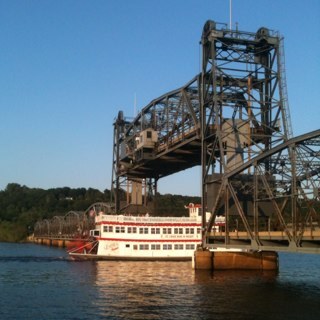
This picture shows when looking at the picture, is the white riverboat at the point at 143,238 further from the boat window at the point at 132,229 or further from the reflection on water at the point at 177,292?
the reflection on water at the point at 177,292

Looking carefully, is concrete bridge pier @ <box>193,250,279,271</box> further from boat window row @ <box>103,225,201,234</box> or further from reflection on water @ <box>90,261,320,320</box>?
boat window row @ <box>103,225,201,234</box>

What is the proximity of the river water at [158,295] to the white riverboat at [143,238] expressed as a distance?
15752mm

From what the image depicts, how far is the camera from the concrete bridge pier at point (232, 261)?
49.2m

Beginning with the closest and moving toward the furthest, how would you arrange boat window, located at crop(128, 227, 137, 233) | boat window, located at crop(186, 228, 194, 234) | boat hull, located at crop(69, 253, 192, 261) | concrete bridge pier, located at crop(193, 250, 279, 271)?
1. concrete bridge pier, located at crop(193, 250, 279, 271)
2. boat hull, located at crop(69, 253, 192, 261)
3. boat window, located at crop(128, 227, 137, 233)
4. boat window, located at crop(186, 228, 194, 234)

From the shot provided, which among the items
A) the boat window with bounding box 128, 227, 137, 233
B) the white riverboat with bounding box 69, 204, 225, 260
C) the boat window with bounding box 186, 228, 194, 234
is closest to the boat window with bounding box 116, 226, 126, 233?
the white riverboat with bounding box 69, 204, 225, 260

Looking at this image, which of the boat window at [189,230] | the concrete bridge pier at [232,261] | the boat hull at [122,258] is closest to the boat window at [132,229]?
the boat hull at [122,258]

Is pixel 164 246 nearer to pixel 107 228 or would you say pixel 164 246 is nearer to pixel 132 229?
pixel 132 229

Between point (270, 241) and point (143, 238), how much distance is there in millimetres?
33240

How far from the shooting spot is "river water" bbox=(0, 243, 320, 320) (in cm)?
2889

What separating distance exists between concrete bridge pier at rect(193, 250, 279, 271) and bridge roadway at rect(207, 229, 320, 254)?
1.22 m

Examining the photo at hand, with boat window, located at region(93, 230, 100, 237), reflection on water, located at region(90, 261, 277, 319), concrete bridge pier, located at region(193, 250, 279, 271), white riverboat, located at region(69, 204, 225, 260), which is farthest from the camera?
boat window, located at region(93, 230, 100, 237)

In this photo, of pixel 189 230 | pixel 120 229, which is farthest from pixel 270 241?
pixel 120 229

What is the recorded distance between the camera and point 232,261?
4944cm

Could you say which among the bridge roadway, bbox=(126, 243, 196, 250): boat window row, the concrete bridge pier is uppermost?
the bridge roadway
